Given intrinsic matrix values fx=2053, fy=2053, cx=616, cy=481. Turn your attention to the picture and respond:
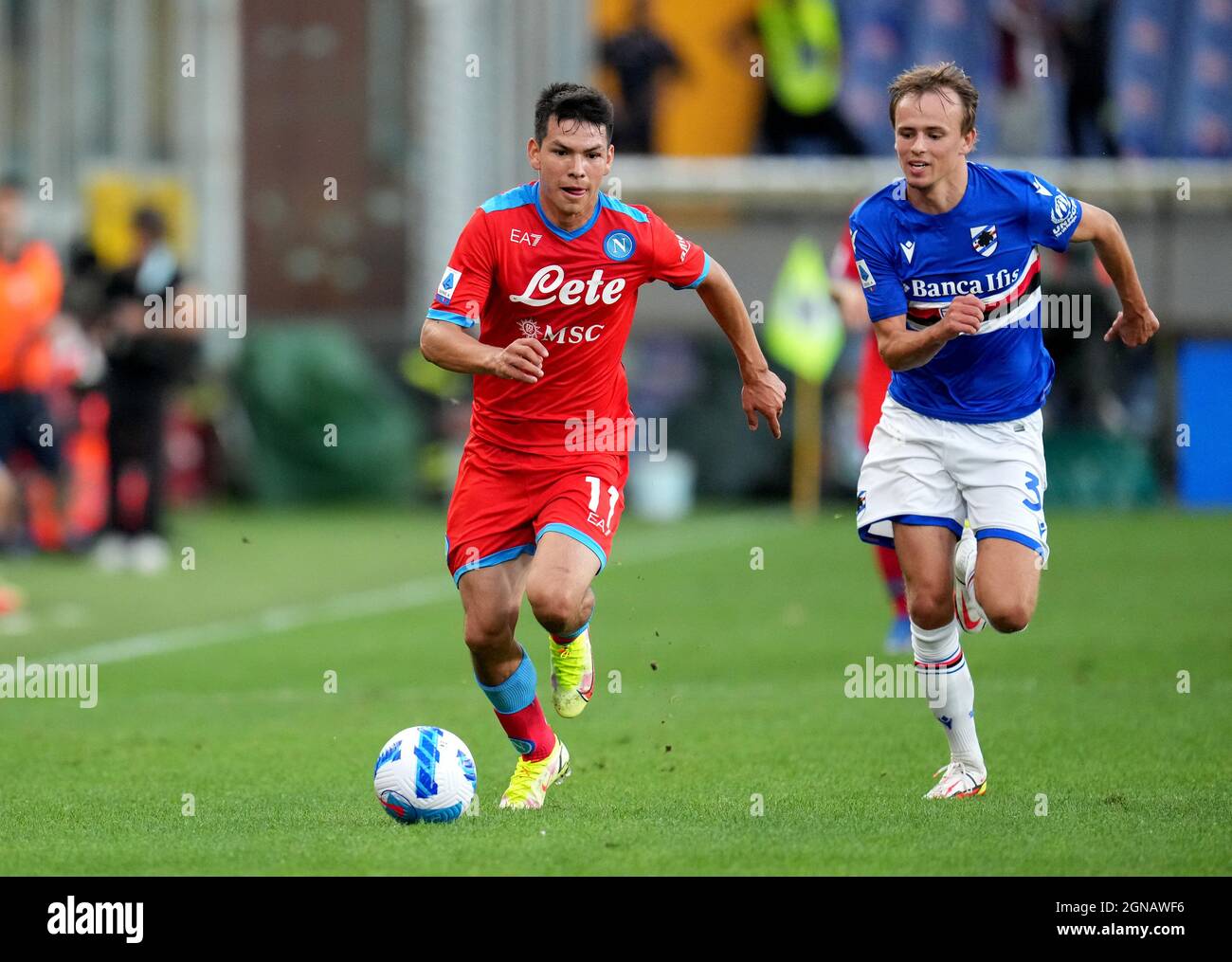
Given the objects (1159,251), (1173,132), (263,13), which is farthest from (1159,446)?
(263,13)

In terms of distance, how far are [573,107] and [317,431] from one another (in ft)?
53.9

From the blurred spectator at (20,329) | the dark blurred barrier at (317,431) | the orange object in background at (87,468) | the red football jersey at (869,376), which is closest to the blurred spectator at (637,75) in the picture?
the dark blurred barrier at (317,431)

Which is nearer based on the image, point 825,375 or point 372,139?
point 825,375

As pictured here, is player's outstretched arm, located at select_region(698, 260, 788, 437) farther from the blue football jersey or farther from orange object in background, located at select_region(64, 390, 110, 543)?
orange object in background, located at select_region(64, 390, 110, 543)

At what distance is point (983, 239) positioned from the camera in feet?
22.5

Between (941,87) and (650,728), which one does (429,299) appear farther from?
(941,87)

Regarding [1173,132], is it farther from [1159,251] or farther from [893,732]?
[893,732]

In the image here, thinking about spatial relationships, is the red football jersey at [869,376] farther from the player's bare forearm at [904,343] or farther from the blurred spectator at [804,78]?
the blurred spectator at [804,78]

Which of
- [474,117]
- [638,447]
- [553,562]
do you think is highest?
[474,117]

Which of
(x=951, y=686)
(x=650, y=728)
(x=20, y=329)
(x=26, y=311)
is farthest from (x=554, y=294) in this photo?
(x=20, y=329)

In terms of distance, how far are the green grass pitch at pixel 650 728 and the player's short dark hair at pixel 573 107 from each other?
2.22 meters

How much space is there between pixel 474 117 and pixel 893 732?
1786 centimetres

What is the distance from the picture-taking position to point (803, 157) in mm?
24562

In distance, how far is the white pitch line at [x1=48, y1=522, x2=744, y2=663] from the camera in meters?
11.4
